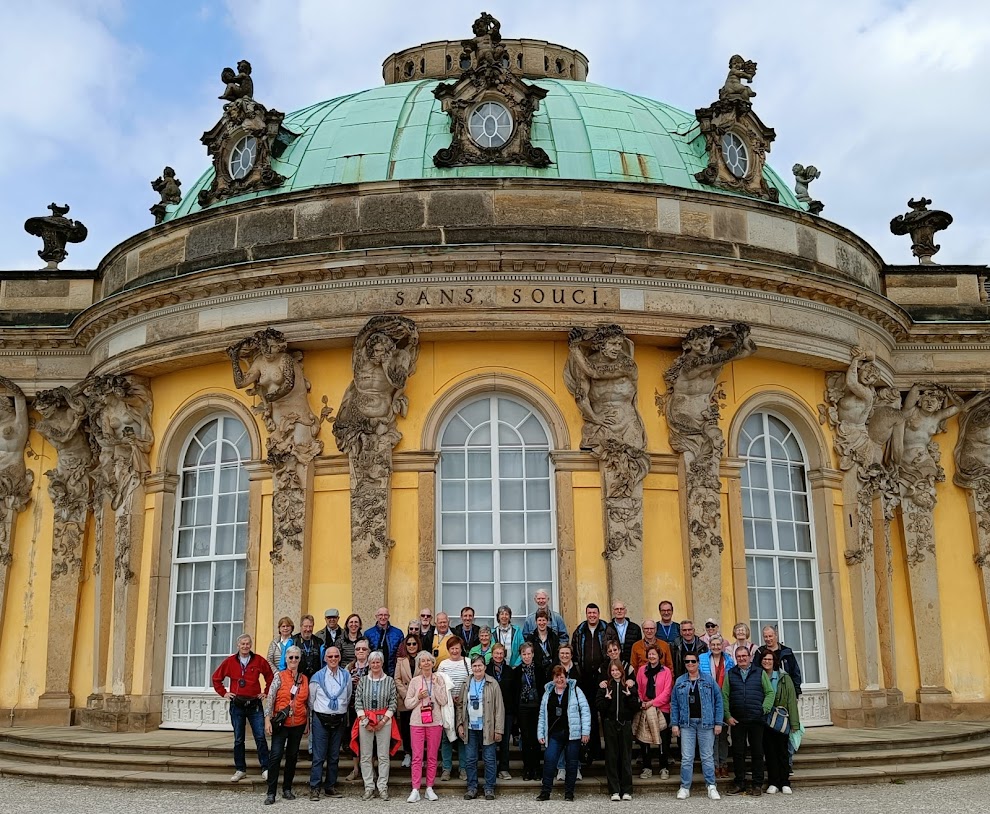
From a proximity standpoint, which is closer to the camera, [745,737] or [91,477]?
[745,737]

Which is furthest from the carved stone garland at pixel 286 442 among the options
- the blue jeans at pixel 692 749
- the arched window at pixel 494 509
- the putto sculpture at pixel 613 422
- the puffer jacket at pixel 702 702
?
the blue jeans at pixel 692 749

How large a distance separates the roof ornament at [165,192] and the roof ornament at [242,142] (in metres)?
3.51

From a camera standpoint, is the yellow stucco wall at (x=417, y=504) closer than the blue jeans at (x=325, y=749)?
No

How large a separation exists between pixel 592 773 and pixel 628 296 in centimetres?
653

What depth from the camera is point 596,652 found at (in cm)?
1169

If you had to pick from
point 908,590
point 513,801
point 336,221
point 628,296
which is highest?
point 336,221

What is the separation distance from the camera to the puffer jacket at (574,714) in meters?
10.6

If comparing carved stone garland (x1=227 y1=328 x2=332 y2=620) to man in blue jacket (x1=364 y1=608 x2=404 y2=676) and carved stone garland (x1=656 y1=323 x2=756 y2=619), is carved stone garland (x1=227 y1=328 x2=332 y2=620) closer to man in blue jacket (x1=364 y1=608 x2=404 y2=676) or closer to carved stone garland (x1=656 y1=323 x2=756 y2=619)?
man in blue jacket (x1=364 y1=608 x2=404 y2=676)

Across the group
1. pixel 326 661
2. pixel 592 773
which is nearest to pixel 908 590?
pixel 592 773

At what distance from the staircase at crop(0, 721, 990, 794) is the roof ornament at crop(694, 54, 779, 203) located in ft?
27.6

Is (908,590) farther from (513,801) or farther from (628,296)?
(513,801)

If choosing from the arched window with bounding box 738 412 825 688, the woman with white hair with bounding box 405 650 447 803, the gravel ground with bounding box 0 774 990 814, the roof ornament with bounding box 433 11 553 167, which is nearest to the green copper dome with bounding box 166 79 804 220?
the roof ornament with bounding box 433 11 553 167

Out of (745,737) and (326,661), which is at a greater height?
(326,661)

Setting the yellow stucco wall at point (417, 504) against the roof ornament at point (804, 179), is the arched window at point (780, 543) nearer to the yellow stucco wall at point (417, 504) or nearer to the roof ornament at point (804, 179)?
the yellow stucco wall at point (417, 504)
